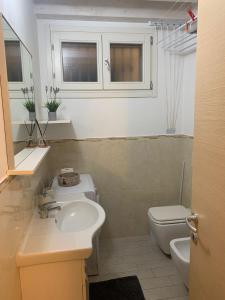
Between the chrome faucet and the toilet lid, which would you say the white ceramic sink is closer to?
the chrome faucet

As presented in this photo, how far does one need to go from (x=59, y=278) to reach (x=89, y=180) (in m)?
1.15

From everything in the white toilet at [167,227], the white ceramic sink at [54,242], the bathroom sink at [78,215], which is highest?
the white ceramic sink at [54,242]

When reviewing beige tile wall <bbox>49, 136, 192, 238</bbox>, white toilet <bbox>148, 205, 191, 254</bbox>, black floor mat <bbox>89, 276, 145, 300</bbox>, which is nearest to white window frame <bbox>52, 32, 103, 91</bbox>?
beige tile wall <bbox>49, 136, 192, 238</bbox>

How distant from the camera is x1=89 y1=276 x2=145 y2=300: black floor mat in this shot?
1.82 m

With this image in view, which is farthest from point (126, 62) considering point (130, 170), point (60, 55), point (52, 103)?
point (130, 170)

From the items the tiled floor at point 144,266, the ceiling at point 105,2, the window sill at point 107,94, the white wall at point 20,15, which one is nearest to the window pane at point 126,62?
the window sill at point 107,94

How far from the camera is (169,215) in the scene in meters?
2.25

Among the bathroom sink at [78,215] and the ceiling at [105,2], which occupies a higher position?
the ceiling at [105,2]

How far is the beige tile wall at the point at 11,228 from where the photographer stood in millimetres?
874

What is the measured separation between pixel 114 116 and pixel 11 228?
1672 mm

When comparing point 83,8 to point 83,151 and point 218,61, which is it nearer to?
point 83,151

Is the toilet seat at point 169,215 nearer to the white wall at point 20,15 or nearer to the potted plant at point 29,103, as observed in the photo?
Result: the potted plant at point 29,103

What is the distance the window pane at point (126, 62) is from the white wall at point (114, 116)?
8.3 inches

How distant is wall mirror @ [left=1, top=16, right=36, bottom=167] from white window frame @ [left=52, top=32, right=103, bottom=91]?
715 millimetres
